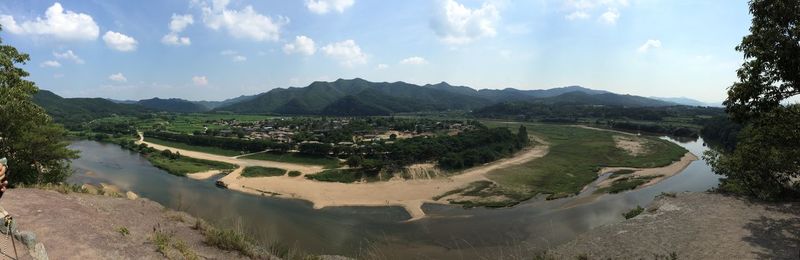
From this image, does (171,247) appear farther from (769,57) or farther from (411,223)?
(411,223)

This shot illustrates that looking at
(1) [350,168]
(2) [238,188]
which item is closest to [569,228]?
(1) [350,168]

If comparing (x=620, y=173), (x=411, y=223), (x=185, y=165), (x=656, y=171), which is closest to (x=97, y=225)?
(x=411, y=223)

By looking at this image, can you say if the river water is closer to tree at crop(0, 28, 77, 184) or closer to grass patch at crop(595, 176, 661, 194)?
grass patch at crop(595, 176, 661, 194)

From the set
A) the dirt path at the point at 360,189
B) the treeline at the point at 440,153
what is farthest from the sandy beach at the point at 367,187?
the treeline at the point at 440,153

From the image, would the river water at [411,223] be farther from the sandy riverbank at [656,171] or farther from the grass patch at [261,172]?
the grass patch at [261,172]

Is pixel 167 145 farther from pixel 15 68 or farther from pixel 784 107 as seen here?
pixel 784 107

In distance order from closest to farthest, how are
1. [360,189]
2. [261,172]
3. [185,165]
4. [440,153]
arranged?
[360,189]
[261,172]
[185,165]
[440,153]
